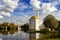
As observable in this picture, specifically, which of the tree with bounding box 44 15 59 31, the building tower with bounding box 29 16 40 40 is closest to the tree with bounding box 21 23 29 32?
the building tower with bounding box 29 16 40 40

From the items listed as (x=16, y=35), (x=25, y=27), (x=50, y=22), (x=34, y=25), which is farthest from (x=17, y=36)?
(x=50, y=22)

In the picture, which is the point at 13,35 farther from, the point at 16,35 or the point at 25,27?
the point at 25,27

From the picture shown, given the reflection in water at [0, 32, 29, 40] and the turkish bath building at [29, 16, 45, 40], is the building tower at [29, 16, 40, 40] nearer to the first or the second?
the turkish bath building at [29, 16, 45, 40]

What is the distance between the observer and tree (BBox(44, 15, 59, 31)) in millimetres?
4554

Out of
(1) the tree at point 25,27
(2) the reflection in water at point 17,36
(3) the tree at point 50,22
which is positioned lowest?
(2) the reflection in water at point 17,36

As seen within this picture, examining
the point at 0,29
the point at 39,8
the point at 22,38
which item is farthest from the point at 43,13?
the point at 0,29

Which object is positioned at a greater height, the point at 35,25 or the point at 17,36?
the point at 35,25

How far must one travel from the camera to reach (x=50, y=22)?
15.3 ft

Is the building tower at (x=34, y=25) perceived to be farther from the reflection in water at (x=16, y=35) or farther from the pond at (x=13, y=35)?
the pond at (x=13, y=35)

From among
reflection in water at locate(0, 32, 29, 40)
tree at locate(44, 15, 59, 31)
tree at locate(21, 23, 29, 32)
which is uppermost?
tree at locate(44, 15, 59, 31)

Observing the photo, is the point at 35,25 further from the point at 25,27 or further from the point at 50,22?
the point at 50,22

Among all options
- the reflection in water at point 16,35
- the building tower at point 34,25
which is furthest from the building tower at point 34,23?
the reflection in water at point 16,35

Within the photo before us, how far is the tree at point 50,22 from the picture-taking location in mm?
4554

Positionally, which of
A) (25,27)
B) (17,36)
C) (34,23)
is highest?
(34,23)
